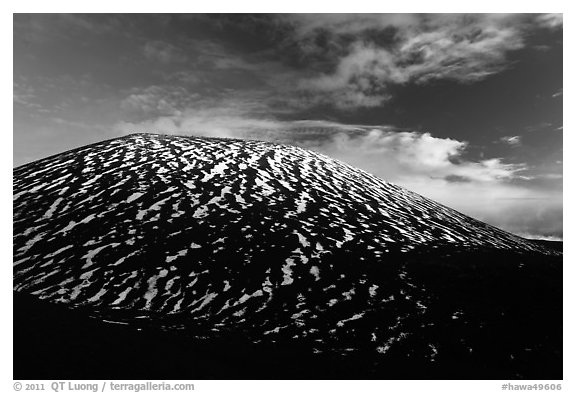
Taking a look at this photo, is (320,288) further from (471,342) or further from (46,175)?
(46,175)

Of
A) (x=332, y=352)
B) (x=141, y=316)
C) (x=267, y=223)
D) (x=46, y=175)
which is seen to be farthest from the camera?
(x=46, y=175)

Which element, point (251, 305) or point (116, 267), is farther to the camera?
point (116, 267)

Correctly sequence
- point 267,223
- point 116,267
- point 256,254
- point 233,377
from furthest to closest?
point 267,223 → point 256,254 → point 116,267 → point 233,377

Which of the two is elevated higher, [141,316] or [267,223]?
[267,223]

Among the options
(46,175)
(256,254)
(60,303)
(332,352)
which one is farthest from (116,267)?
(46,175)
